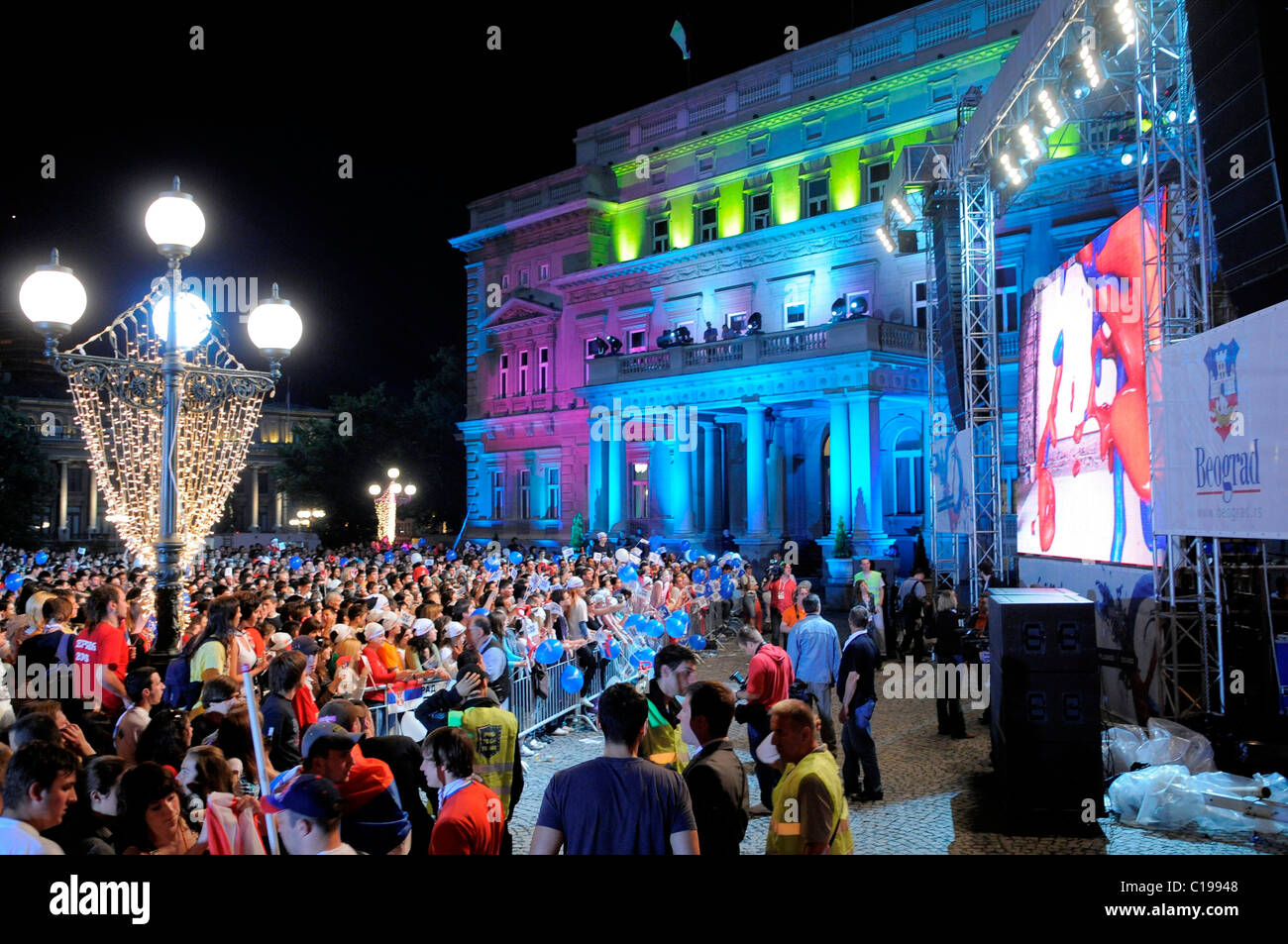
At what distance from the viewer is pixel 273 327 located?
934 cm

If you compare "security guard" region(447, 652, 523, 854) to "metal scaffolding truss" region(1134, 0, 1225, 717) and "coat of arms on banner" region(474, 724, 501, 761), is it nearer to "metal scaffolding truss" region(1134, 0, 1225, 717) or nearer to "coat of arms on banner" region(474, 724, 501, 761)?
"coat of arms on banner" region(474, 724, 501, 761)

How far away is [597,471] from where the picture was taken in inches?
1416

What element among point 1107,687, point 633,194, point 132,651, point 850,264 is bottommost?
point 1107,687

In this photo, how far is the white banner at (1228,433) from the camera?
7609mm

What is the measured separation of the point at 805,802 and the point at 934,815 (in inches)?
183

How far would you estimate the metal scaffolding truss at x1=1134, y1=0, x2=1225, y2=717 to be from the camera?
9.38 m

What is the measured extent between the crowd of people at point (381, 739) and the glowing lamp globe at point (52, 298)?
2.64 metres

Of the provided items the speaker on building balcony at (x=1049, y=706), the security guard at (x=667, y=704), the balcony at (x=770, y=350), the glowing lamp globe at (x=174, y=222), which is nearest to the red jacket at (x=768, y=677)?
the security guard at (x=667, y=704)

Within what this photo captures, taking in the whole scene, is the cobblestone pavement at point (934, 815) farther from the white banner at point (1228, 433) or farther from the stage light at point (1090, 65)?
the stage light at point (1090, 65)

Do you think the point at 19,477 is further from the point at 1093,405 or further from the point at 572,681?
the point at 1093,405
